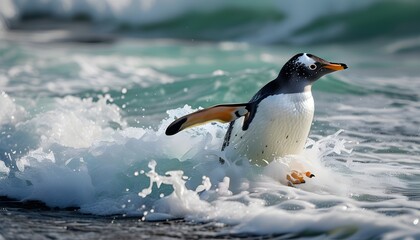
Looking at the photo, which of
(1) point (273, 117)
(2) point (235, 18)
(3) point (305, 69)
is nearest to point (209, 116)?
(1) point (273, 117)

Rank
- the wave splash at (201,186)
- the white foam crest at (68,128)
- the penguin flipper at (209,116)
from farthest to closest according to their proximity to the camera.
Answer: the white foam crest at (68,128) → the penguin flipper at (209,116) → the wave splash at (201,186)

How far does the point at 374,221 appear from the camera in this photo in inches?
162

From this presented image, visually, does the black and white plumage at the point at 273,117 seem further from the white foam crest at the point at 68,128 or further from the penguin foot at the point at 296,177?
the white foam crest at the point at 68,128

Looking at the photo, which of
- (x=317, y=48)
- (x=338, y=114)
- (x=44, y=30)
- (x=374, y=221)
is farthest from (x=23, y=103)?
(x=44, y=30)

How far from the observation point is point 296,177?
484 centimetres

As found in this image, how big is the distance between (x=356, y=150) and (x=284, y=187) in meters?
1.43

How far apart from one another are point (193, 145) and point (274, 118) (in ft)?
2.01

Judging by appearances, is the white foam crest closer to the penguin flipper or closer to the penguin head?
the penguin flipper

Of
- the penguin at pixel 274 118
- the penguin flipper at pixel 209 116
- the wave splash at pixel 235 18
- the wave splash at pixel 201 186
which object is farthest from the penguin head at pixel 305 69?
the wave splash at pixel 235 18

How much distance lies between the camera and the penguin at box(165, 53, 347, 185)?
4746 mm

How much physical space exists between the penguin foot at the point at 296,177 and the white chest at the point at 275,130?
0.13m

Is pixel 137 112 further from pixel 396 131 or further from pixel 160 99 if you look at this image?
pixel 396 131

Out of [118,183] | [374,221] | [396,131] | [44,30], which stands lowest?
[374,221]

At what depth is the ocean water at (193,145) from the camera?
173 inches
